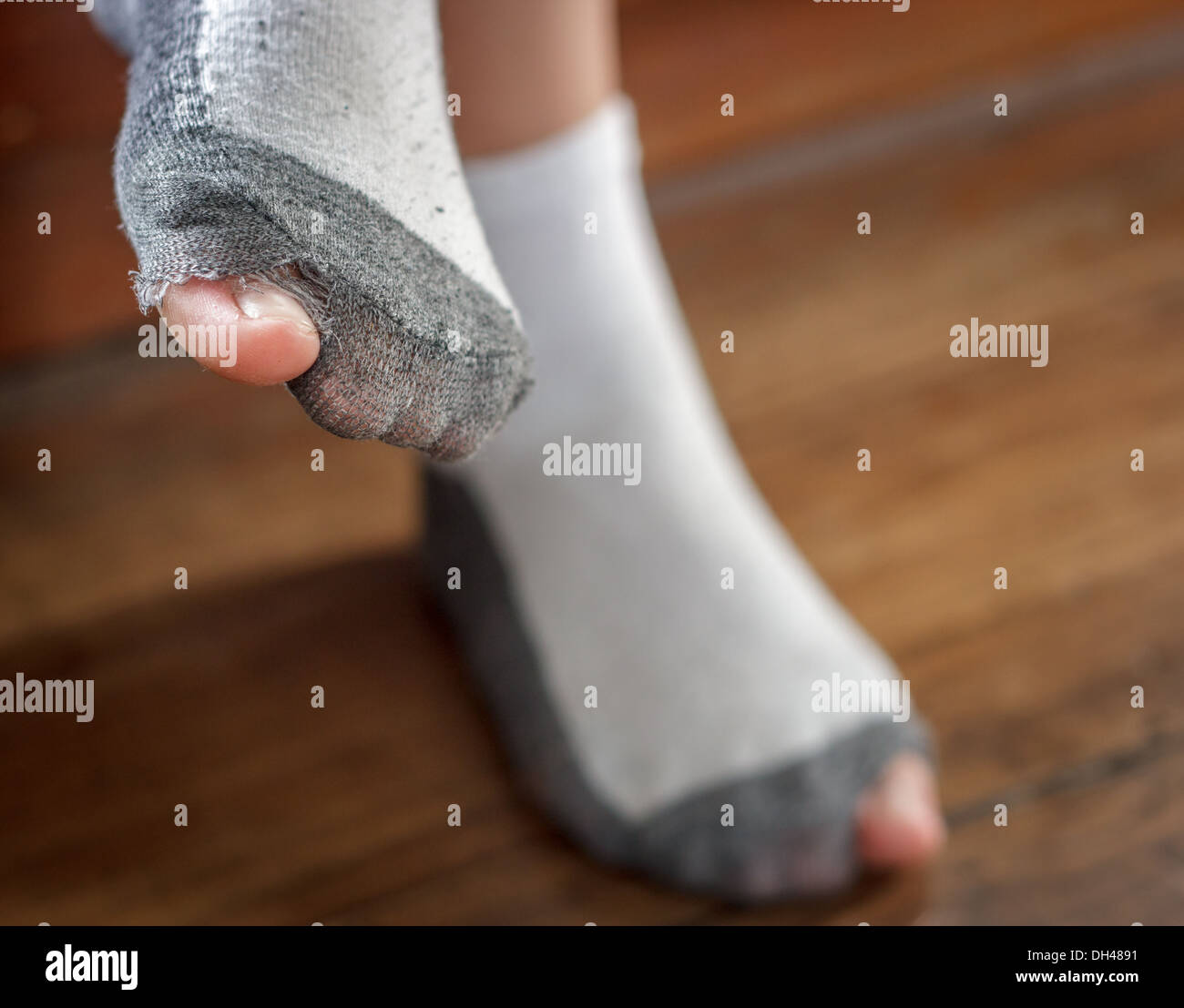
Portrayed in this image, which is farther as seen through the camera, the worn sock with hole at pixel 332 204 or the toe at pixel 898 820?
the toe at pixel 898 820

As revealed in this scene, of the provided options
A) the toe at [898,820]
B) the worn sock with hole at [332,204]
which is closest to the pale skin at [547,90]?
the toe at [898,820]

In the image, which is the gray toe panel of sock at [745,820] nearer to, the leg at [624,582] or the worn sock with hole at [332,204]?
the leg at [624,582]

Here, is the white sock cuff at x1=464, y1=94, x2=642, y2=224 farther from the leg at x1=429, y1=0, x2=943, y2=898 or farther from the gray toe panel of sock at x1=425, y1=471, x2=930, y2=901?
the gray toe panel of sock at x1=425, y1=471, x2=930, y2=901

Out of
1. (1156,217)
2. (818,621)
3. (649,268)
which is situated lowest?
(818,621)

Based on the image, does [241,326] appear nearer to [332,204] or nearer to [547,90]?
[332,204]

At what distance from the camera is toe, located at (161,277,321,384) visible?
287mm

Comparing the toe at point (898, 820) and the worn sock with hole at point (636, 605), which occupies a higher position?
the worn sock with hole at point (636, 605)

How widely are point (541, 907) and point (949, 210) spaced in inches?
28.0

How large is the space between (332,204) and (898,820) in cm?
32

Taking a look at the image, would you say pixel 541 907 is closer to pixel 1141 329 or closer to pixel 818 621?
pixel 818 621

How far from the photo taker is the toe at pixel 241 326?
29 centimetres

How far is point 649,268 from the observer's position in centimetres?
59

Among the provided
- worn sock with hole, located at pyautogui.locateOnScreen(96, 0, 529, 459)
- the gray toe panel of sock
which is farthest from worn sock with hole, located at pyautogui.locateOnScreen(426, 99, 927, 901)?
worn sock with hole, located at pyautogui.locateOnScreen(96, 0, 529, 459)
